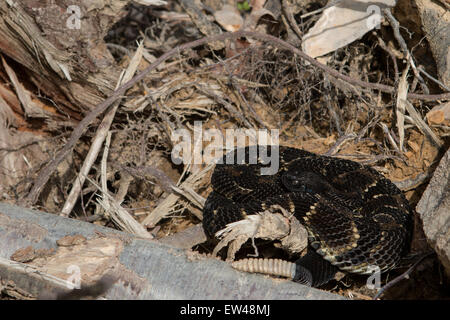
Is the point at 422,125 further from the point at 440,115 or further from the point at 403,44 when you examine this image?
the point at 403,44

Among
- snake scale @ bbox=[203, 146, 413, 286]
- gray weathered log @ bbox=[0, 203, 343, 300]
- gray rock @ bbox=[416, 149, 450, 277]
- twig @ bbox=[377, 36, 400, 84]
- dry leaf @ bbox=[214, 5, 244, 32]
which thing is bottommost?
snake scale @ bbox=[203, 146, 413, 286]

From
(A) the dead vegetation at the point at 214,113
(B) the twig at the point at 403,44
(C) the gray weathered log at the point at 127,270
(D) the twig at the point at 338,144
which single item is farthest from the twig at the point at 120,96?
(C) the gray weathered log at the point at 127,270

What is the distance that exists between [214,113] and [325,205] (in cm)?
169

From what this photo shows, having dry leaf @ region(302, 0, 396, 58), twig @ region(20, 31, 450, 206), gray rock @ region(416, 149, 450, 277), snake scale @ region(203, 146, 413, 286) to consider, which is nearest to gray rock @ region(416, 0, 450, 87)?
Result: twig @ region(20, 31, 450, 206)

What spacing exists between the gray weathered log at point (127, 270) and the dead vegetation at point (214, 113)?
1119 millimetres

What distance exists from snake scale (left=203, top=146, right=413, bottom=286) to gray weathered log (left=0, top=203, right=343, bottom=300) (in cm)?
53

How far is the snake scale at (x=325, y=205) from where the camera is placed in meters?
3.32

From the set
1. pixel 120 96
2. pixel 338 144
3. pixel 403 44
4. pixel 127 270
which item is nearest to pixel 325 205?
pixel 338 144

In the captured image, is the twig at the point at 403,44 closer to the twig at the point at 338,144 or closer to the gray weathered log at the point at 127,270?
the twig at the point at 338,144

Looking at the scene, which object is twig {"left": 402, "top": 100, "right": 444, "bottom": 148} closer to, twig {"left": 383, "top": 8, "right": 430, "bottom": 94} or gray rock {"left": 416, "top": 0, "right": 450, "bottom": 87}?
twig {"left": 383, "top": 8, "right": 430, "bottom": 94}

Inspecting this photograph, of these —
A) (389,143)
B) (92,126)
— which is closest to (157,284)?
(92,126)

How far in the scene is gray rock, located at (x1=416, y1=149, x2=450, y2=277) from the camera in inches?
101
